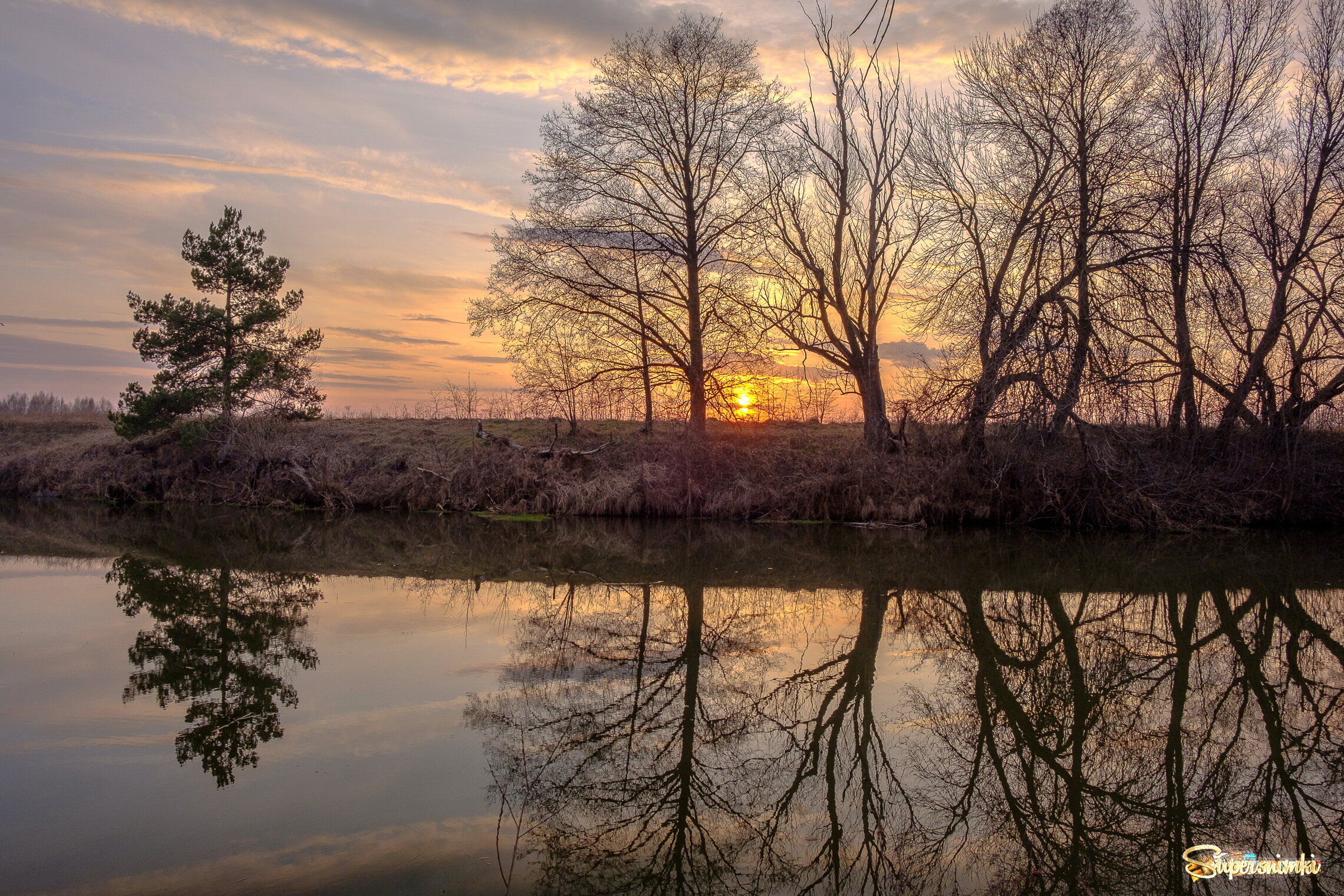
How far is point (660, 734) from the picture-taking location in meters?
5.37

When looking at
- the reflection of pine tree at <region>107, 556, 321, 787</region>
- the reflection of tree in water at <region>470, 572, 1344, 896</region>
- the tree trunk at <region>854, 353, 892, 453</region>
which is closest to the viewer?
the reflection of tree in water at <region>470, 572, 1344, 896</region>

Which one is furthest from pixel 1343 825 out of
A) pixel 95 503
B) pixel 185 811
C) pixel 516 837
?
pixel 95 503

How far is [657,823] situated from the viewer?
4188mm

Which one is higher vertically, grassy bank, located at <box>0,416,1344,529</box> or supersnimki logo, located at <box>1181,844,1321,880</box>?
grassy bank, located at <box>0,416,1344,529</box>

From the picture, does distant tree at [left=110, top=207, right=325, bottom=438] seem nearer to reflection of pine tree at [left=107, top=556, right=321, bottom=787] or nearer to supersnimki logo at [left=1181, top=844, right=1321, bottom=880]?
reflection of pine tree at [left=107, top=556, right=321, bottom=787]

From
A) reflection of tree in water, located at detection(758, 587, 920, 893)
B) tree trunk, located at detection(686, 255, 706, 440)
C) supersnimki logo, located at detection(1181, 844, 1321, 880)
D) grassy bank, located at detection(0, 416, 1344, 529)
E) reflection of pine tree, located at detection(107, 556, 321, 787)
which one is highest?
tree trunk, located at detection(686, 255, 706, 440)

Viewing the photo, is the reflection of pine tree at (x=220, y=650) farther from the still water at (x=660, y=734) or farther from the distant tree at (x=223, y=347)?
the distant tree at (x=223, y=347)

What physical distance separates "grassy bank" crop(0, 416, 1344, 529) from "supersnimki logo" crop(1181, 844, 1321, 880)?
13.3 m

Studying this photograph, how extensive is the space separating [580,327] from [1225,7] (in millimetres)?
17513

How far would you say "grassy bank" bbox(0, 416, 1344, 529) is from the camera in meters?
17.6

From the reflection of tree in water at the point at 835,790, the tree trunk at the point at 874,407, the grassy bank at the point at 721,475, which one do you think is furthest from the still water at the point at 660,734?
the tree trunk at the point at 874,407

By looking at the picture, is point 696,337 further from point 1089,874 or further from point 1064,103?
point 1089,874

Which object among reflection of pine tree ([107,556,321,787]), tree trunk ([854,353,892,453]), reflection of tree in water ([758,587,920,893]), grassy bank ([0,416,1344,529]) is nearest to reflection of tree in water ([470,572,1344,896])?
reflection of tree in water ([758,587,920,893])

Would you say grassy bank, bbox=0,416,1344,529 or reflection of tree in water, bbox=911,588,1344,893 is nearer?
reflection of tree in water, bbox=911,588,1344,893
